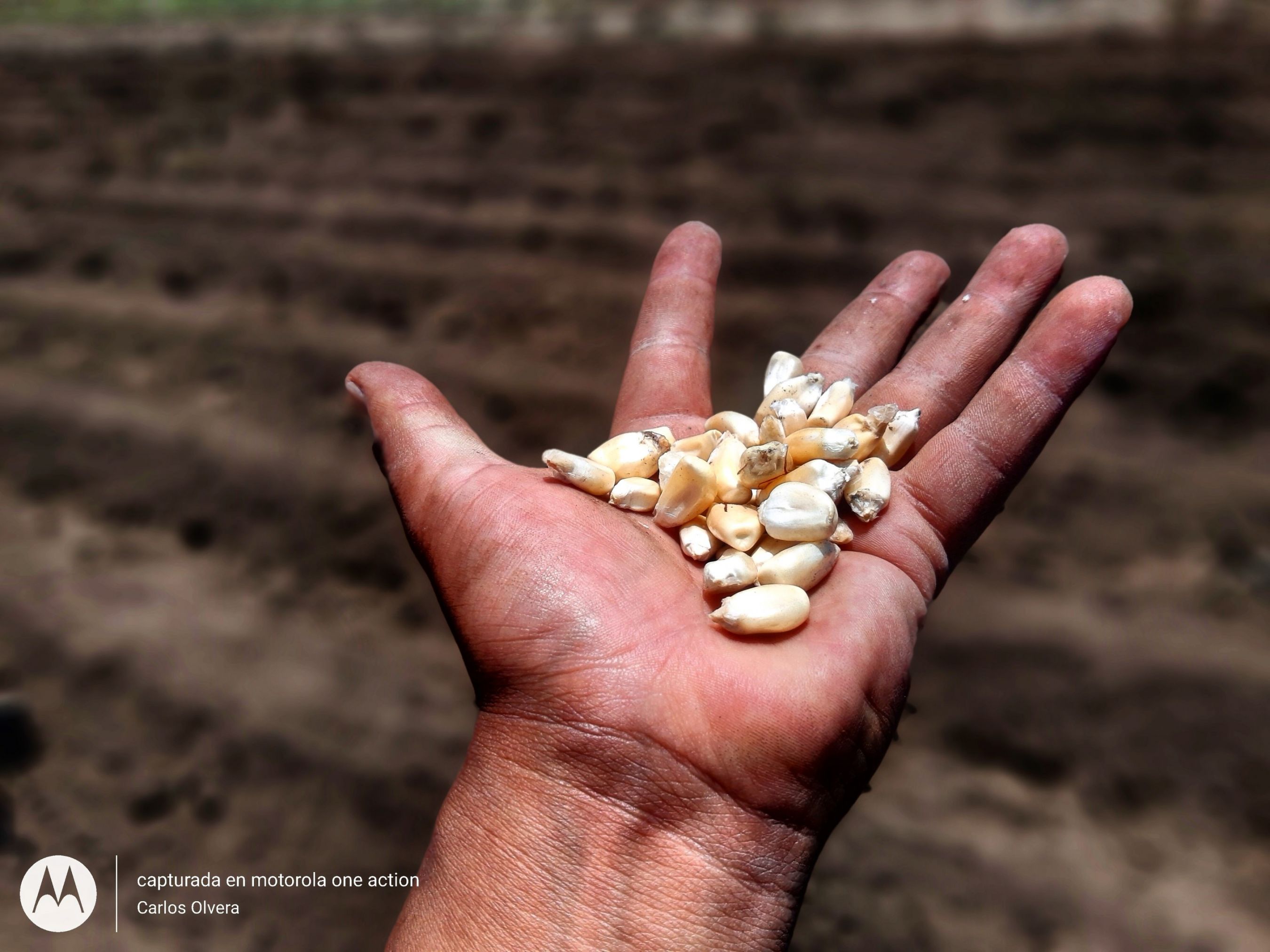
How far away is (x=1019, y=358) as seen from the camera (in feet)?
5.22

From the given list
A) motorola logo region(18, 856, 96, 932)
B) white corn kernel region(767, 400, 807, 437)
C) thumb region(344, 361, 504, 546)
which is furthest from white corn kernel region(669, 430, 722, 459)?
motorola logo region(18, 856, 96, 932)

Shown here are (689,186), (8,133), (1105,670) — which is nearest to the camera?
(1105,670)

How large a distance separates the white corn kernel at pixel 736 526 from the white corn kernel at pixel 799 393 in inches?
9.9

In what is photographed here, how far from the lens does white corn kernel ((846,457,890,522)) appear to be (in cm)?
148

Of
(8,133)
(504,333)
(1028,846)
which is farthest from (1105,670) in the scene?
(8,133)

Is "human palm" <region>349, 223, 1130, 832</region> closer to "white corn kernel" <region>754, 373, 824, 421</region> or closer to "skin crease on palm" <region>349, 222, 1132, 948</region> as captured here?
"skin crease on palm" <region>349, 222, 1132, 948</region>

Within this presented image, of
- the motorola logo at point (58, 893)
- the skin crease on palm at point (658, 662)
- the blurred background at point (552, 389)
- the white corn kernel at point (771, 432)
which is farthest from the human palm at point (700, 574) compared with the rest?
the motorola logo at point (58, 893)

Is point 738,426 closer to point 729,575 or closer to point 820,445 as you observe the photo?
point 820,445

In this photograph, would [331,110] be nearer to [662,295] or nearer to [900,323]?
[662,295]

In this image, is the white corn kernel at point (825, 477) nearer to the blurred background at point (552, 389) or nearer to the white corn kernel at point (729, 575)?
the white corn kernel at point (729, 575)

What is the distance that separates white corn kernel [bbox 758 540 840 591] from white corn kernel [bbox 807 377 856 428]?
278mm

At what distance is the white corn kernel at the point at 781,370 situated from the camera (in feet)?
5.72

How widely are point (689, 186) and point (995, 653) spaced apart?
1.83 meters

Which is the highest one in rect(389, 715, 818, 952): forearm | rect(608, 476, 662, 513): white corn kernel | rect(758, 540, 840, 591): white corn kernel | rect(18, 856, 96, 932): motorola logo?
rect(608, 476, 662, 513): white corn kernel
